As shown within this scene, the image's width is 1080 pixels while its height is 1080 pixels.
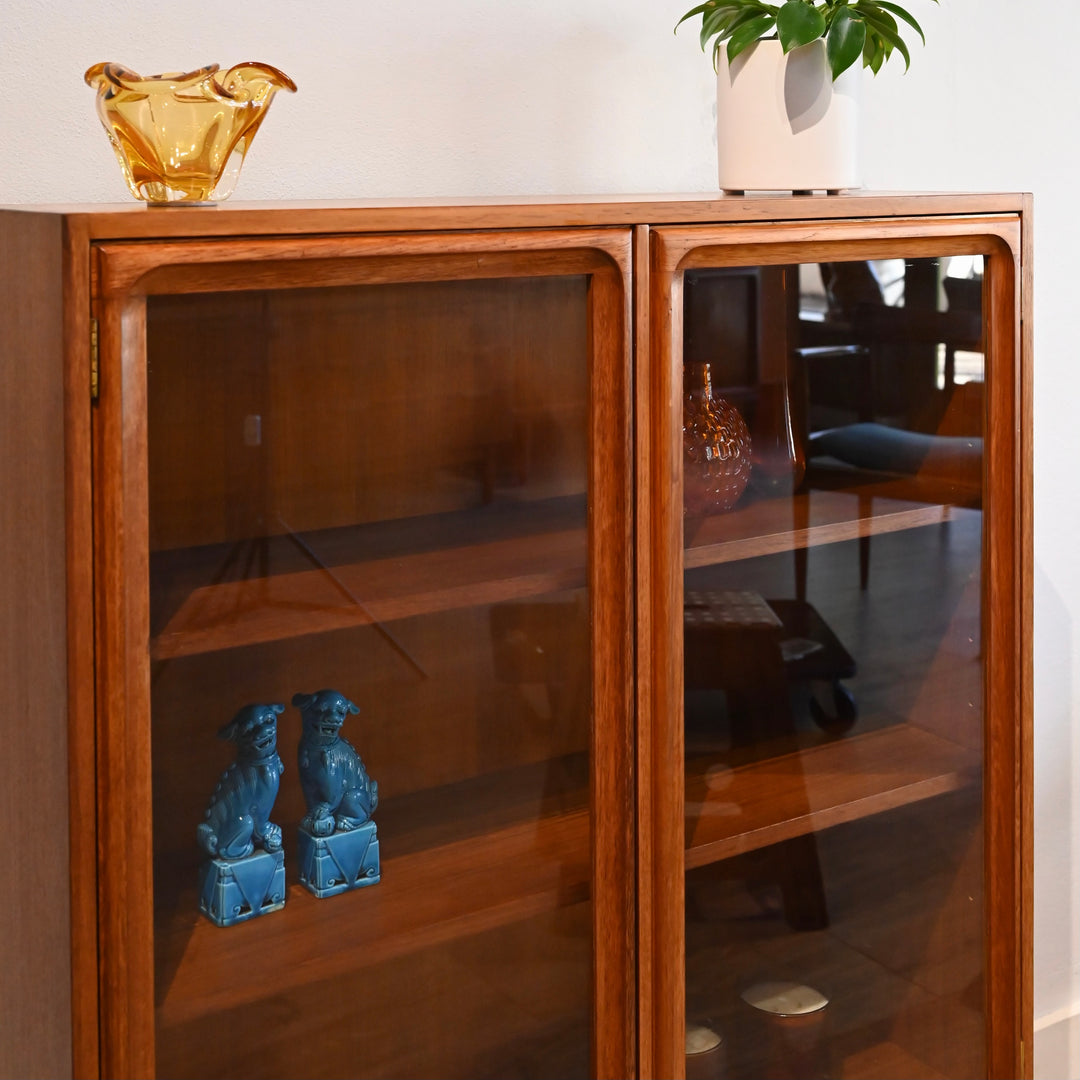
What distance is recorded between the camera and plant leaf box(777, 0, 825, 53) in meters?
1.21

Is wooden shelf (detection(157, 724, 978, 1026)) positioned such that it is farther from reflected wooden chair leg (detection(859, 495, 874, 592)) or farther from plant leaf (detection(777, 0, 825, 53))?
plant leaf (detection(777, 0, 825, 53))

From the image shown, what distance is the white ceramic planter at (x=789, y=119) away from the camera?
1263mm

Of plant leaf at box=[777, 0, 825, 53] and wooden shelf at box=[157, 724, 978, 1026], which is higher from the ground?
plant leaf at box=[777, 0, 825, 53]

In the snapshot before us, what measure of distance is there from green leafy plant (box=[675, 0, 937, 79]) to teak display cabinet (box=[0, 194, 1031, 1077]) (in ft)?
0.59

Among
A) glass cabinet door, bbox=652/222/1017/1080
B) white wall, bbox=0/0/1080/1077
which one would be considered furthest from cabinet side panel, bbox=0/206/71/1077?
glass cabinet door, bbox=652/222/1017/1080

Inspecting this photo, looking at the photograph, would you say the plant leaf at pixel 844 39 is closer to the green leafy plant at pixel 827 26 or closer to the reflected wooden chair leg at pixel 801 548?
the green leafy plant at pixel 827 26

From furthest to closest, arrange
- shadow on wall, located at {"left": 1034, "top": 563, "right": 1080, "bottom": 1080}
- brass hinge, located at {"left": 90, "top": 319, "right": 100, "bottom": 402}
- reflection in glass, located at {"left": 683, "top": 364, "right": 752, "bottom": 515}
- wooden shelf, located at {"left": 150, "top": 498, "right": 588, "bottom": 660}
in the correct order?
shadow on wall, located at {"left": 1034, "top": 563, "right": 1080, "bottom": 1080} < reflection in glass, located at {"left": 683, "top": 364, "right": 752, "bottom": 515} < wooden shelf, located at {"left": 150, "top": 498, "right": 588, "bottom": 660} < brass hinge, located at {"left": 90, "top": 319, "right": 100, "bottom": 402}

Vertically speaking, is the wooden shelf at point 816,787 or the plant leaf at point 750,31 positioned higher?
the plant leaf at point 750,31

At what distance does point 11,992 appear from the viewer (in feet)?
3.34

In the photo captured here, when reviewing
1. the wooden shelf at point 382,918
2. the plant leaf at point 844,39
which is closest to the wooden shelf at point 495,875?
the wooden shelf at point 382,918

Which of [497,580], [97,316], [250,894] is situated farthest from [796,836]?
[97,316]

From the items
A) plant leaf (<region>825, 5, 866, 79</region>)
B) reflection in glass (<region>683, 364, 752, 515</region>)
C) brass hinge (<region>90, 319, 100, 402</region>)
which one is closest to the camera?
brass hinge (<region>90, 319, 100, 402</region>)

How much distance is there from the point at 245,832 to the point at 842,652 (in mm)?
653

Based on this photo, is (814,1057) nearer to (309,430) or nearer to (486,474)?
(486,474)
